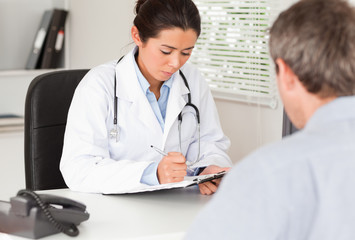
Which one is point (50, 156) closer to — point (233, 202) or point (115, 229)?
point (115, 229)

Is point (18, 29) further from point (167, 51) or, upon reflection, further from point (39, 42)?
point (167, 51)

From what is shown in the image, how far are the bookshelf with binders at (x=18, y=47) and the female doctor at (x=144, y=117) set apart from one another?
1.68m

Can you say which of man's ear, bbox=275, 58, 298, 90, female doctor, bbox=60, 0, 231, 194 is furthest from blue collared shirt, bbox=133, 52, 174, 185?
man's ear, bbox=275, 58, 298, 90

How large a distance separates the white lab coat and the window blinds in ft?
2.07

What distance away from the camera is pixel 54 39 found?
3699mm

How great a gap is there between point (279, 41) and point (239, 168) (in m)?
0.22

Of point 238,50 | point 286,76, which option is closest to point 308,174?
point 286,76

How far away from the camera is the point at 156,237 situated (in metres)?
1.47

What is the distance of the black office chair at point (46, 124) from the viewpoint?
6.80 ft

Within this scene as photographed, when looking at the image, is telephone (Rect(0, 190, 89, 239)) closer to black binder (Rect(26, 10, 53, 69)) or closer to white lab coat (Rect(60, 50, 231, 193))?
white lab coat (Rect(60, 50, 231, 193))

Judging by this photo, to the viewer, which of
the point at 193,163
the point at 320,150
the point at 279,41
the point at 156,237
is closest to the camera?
the point at 320,150

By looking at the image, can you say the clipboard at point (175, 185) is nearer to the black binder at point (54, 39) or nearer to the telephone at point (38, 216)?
the telephone at point (38, 216)

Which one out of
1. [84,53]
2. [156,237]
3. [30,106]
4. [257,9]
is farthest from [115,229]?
[84,53]

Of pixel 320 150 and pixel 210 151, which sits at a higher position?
pixel 320 150
